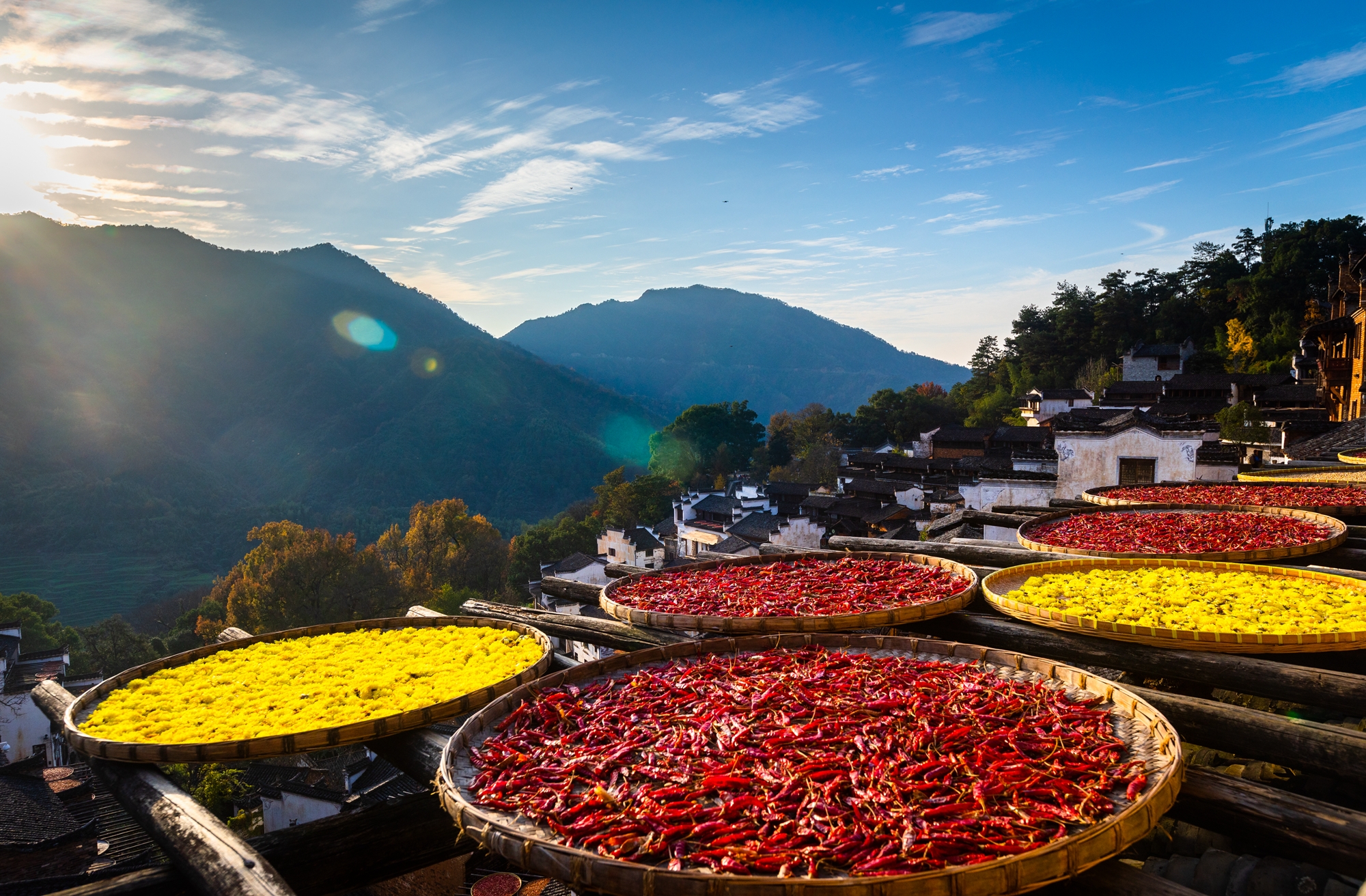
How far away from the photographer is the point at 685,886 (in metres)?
1.62

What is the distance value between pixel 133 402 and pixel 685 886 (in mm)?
102744

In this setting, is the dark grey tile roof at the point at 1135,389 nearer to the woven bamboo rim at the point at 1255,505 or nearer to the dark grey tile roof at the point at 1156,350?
the dark grey tile roof at the point at 1156,350

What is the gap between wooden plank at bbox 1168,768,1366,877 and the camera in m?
1.79

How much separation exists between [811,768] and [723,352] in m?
166

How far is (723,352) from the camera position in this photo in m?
166

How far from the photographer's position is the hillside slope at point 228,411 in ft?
213

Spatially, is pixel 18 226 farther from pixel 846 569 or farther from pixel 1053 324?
pixel 846 569

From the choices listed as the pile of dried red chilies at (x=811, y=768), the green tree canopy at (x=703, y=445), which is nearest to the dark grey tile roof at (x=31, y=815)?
the pile of dried red chilies at (x=811, y=768)

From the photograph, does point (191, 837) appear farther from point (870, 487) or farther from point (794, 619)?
point (870, 487)

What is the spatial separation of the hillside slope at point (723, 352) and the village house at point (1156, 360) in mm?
91280

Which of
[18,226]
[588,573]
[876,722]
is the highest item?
[18,226]

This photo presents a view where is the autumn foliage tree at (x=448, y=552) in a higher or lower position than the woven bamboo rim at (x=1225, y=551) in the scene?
lower

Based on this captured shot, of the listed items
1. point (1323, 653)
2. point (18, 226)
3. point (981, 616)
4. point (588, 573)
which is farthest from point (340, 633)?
point (18, 226)

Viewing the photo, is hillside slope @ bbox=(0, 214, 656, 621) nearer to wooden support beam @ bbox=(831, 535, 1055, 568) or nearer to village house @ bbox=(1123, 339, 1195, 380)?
village house @ bbox=(1123, 339, 1195, 380)
